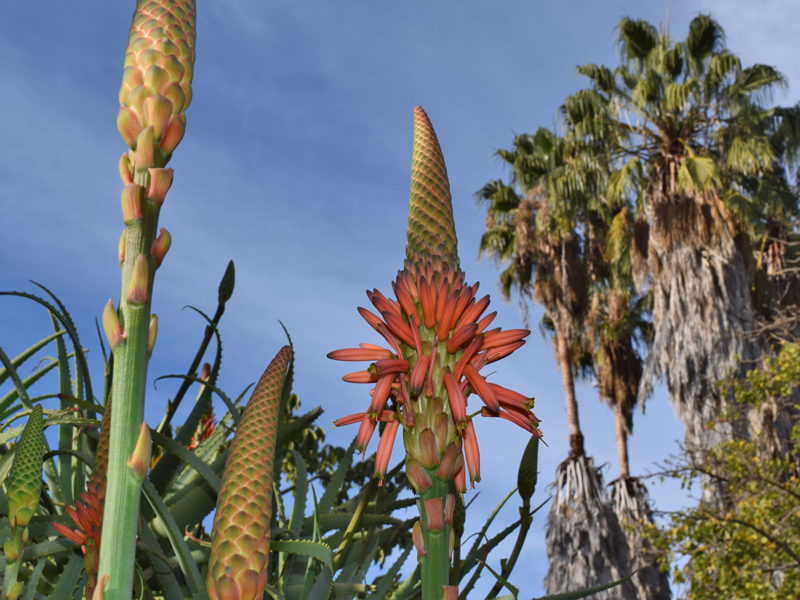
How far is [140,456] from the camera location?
2.46 ft

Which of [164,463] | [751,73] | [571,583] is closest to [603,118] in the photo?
[751,73]

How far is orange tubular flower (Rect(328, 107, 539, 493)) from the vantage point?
103cm

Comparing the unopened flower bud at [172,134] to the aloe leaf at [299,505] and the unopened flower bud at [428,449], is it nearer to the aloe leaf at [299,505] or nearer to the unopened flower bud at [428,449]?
the unopened flower bud at [428,449]

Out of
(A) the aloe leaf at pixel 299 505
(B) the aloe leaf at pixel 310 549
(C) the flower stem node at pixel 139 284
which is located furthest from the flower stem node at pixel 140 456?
(A) the aloe leaf at pixel 299 505

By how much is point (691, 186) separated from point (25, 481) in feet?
59.7

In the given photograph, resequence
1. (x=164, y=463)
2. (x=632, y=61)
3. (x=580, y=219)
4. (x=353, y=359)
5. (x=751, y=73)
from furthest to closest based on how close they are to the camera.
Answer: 1. (x=580, y=219)
2. (x=632, y=61)
3. (x=751, y=73)
4. (x=164, y=463)
5. (x=353, y=359)

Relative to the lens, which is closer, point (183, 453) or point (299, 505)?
point (183, 453)

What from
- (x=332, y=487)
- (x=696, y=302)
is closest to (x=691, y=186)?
(x=696, y=302)

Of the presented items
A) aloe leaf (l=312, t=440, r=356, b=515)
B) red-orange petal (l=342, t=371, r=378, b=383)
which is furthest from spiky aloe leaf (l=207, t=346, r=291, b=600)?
aloe leaf (l=312, t=440, r=356, b=515)

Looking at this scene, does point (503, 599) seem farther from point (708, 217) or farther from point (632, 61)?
point (632, 61)

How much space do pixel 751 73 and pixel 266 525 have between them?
21429mm

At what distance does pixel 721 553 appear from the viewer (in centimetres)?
1020

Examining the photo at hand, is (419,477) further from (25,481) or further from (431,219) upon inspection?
(25,481)

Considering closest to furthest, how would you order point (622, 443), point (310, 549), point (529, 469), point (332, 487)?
point (310, 549) → point (529, 469) → point (332, 487) → point (622, 443)
